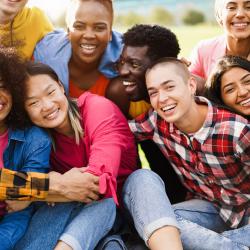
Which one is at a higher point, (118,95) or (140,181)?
(118,95)

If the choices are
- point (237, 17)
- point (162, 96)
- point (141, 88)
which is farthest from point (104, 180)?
point (237, 17)

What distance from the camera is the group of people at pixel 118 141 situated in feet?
8.73

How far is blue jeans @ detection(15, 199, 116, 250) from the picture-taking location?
2.56 m

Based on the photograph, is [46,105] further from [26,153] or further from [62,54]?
[62,54]

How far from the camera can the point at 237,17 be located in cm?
346

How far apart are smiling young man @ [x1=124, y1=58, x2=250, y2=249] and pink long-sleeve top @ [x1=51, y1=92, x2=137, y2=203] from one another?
0.17m

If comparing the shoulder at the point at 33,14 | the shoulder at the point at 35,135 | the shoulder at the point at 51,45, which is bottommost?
the shoulder at the point at 35,135

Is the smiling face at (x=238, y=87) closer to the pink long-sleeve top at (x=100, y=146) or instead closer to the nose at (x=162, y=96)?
the nose at (x=162, y=96)

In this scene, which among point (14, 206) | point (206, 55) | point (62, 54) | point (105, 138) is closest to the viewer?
point (14, 206)

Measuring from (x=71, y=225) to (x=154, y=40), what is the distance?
4.52ft

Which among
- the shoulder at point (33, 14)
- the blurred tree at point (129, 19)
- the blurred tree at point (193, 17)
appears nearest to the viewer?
the shoulder at point (33, 14)

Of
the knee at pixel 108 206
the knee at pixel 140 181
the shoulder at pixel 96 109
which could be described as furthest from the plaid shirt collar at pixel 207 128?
the knee at pixel 108 206

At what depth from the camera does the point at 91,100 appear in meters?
3.04

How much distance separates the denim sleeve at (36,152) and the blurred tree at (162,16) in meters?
24.8
